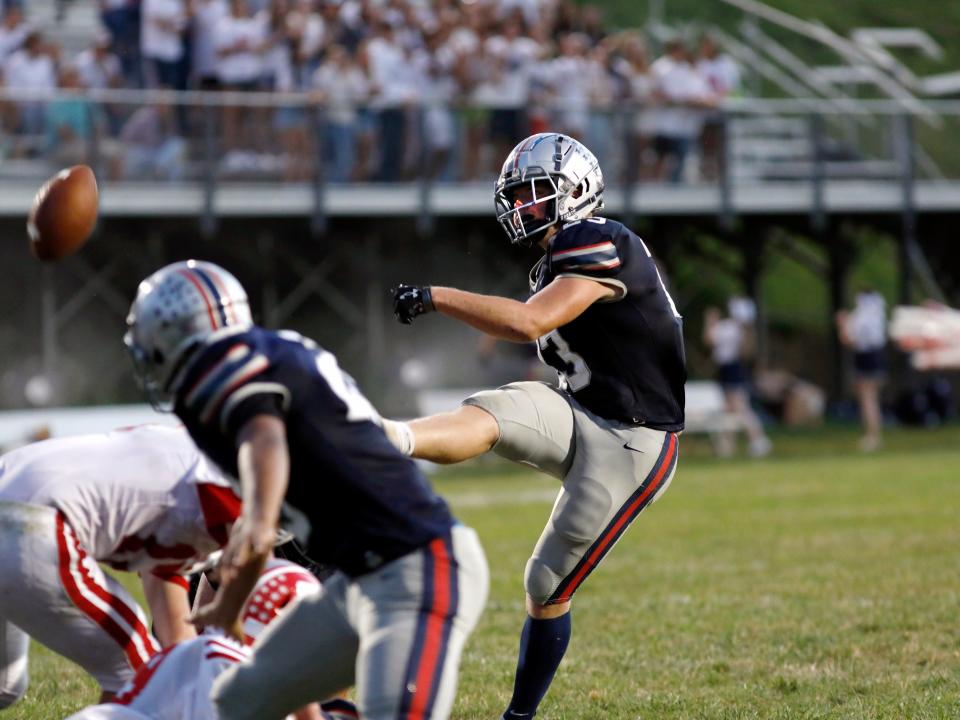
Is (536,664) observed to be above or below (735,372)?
above

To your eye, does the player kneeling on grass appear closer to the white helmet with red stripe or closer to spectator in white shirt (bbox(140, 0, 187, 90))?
the white helmet with red stripe

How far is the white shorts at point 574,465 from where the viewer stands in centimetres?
483

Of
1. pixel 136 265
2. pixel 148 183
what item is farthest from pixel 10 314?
pixel 148 183

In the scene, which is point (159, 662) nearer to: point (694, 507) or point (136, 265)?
point (694, 507)

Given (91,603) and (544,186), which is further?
(544,186)

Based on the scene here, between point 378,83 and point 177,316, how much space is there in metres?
12.6

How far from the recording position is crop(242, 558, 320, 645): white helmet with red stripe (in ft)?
13.7

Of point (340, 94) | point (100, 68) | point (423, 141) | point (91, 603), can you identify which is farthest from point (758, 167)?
point (91, 603)

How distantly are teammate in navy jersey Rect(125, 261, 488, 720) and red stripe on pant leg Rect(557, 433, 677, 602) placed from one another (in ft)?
4.25

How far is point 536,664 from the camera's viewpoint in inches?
194

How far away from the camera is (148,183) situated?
1548cm

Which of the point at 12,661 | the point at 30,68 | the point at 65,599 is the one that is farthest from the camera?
the point at 30,68

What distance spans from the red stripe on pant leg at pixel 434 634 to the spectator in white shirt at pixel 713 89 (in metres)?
14.1

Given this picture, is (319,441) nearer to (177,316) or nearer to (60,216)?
(177,316)
